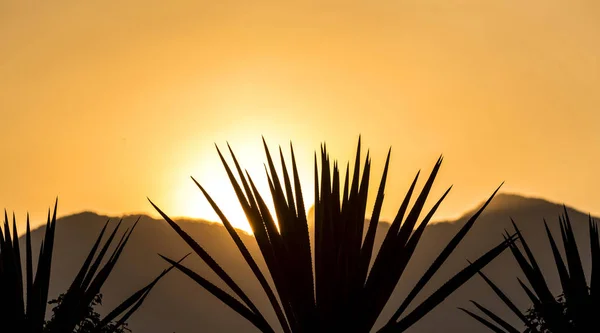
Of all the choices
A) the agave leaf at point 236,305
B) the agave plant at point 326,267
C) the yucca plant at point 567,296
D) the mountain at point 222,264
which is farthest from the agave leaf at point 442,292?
the mountain at point 222,264

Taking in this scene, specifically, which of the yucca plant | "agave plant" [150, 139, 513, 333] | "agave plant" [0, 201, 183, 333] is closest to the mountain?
the yucca plant

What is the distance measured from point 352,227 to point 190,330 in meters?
38.6

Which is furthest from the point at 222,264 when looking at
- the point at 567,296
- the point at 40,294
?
the point at 40,294

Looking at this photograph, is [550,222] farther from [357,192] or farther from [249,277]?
[357,192]

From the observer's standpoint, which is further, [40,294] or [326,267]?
[40,294]

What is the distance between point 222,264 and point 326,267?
3349 cm

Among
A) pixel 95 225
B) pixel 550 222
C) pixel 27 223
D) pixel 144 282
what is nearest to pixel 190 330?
pixel 144 282

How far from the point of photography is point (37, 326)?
23.1 ft

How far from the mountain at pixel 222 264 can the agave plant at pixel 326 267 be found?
3220cm

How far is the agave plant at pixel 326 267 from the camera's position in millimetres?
5879

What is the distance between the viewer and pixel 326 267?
5.99m

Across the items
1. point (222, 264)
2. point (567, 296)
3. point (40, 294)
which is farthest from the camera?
point (222, 264)

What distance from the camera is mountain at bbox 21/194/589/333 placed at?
133ft

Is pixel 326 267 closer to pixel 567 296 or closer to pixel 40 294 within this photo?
pixel 40 294
